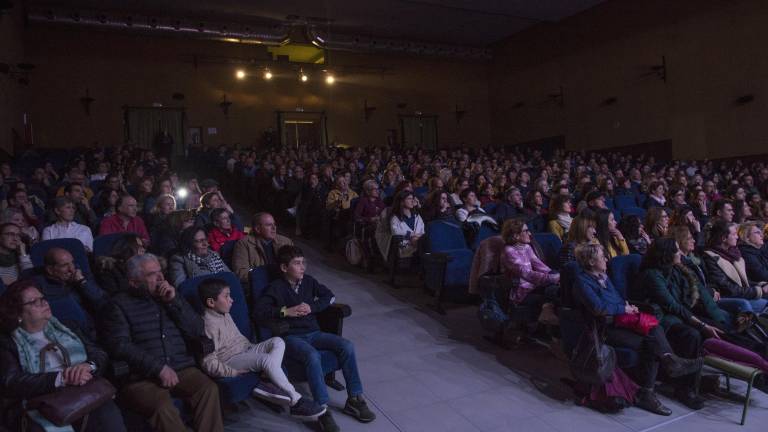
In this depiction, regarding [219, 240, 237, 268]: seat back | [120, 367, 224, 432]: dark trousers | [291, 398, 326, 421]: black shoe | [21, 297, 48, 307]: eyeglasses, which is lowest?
[291, 398, 326, 421]: black shoe

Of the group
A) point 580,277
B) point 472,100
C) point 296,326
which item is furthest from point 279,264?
point 472,100

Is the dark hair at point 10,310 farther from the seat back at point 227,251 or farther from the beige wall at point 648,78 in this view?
the beige wall at point 648,78

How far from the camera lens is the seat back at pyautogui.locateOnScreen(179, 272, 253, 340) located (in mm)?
2641

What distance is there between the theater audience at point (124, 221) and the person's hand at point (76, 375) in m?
2.08

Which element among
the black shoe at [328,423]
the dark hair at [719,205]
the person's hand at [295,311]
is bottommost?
the black shoe at [328,423]

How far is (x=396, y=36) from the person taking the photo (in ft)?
48.7

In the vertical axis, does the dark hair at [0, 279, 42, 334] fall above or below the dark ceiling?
below

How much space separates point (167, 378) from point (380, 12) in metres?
12.0

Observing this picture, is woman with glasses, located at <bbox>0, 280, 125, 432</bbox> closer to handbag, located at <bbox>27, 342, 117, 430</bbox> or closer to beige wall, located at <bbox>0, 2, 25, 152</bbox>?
handbag, located at <bbox>27, 342, 117, 430</bbox>

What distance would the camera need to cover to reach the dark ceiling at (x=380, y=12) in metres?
11.7

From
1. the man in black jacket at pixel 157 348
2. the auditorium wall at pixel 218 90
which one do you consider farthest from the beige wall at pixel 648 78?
the man in black jacket at pixel 157 348

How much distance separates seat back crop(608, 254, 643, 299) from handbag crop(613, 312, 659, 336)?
0.41 metres

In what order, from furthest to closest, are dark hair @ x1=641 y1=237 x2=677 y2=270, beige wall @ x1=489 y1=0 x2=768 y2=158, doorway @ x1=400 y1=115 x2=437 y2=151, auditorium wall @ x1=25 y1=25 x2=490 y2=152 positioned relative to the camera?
doorway @ x1=400 y1=115 x2=437 y2=151, auditorium wall @ x1=25 y1=25 x2=490 y2=152, beige wall @ x1=489 y1=0 x2=768 y2=158, dark hair @ x1=641 y1=237 x2=677 y2=270

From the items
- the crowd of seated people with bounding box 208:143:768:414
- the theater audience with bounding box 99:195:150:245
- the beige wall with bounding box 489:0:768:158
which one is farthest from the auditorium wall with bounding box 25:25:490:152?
the theater audience with bounding box 99:195:150:245
